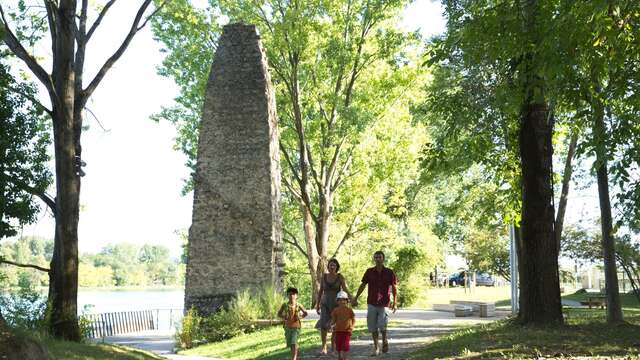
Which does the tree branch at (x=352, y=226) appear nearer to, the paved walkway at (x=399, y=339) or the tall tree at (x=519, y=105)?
the paved walkway at (x=399, y=339)

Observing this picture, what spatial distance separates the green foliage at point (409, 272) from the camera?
32656mm

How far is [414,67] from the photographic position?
92.7 feet

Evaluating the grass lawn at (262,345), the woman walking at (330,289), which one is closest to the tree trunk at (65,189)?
the grass lawn at (262,345)

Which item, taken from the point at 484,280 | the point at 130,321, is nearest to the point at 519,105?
the point at 130,321

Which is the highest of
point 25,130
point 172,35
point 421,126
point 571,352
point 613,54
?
point 172,35

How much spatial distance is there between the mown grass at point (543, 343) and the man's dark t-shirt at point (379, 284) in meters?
1.13

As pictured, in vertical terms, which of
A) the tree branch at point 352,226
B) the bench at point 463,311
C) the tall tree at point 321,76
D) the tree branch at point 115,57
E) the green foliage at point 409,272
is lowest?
the bench at point 463,311

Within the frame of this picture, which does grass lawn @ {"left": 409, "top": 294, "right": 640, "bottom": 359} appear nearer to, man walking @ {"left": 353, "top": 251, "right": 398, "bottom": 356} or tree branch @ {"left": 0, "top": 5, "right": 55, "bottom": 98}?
man walking @ {"left": 353, "top": 251, "right": 398, "bottom": 356}

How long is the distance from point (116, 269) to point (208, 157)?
10660cm

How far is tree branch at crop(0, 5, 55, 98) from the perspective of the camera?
13000 millimetres

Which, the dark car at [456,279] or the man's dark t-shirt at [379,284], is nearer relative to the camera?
the man's dark t-shirt at [379,284]

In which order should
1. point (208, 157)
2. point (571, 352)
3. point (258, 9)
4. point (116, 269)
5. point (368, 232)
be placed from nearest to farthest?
point (571, 352) < point (208, 157) < point (258, 9) < point (368, 232) < point (116, 269)

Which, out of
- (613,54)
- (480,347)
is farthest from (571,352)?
(613,54)

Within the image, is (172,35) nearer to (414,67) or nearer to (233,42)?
(233,42)
